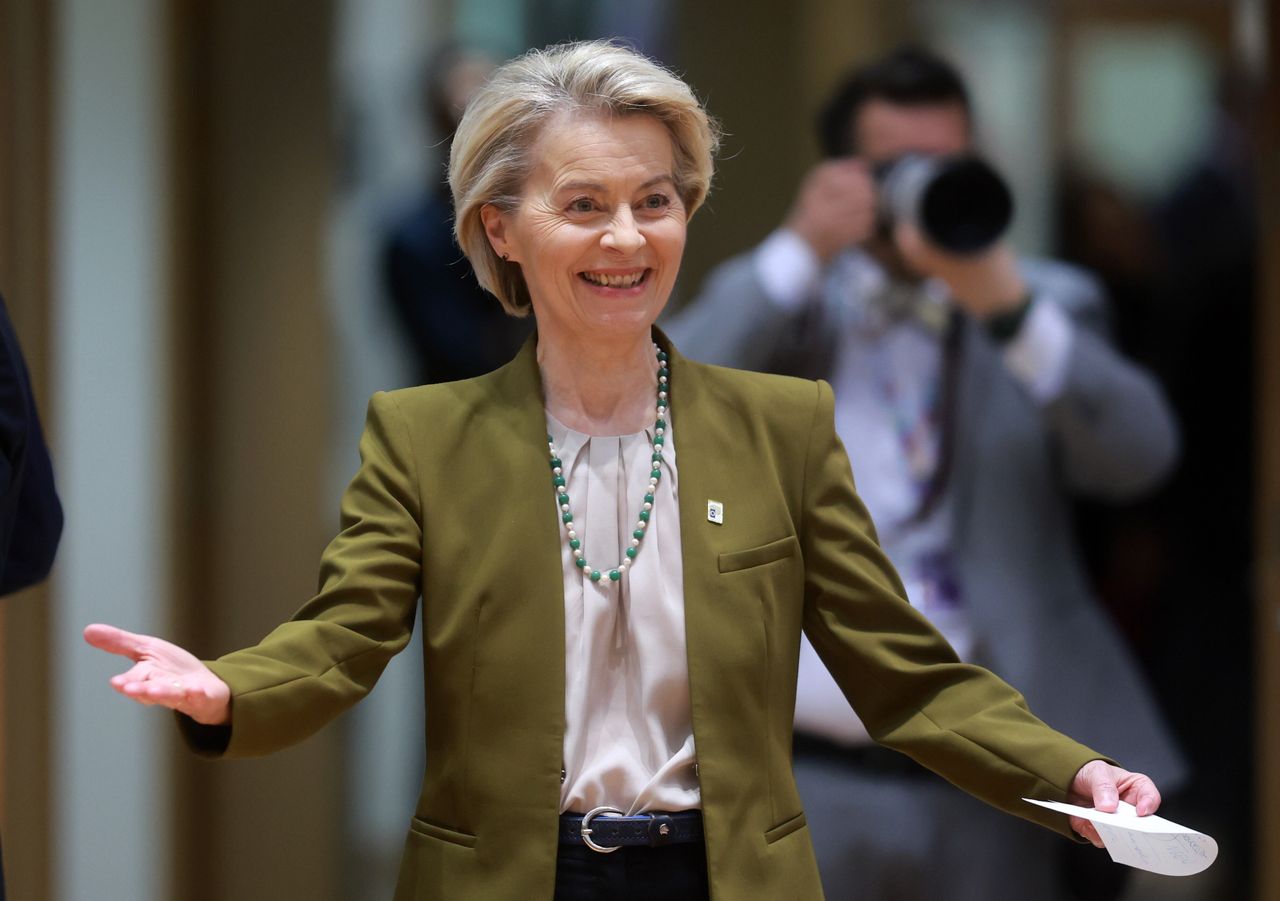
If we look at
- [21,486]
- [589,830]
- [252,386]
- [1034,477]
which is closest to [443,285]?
[252,386]

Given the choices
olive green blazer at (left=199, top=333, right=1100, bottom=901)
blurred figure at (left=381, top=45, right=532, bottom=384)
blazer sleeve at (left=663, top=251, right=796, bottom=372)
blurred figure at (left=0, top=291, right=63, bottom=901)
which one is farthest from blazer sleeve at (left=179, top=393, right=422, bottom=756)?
blurred figure at (left=381, top=45, right=532, bottom=384)

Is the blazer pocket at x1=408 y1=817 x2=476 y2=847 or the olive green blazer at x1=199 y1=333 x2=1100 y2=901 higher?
the olive green blazer at x1=199 y1=333 x2=1100 y2=901

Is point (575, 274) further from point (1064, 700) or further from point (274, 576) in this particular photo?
point (274, 576)

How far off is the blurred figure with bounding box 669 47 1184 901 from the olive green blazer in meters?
1.02

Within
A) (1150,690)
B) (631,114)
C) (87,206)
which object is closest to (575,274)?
(631,114)

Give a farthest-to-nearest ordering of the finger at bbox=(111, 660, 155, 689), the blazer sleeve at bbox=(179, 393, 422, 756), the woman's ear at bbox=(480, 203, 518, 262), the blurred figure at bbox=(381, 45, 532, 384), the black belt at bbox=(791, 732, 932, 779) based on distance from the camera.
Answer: the blurred figure at bbox=(381, 45, 532, 384)
the black belt at bbox=(791, 732, 932, 779)
the woman's ear at bbox=(480, 203, 518, 262)
the blazer sleeve at bbox=(179, 393, 422, 756)
the finger at bbox=(111, 660, 155, 689)

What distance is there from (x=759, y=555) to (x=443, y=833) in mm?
408

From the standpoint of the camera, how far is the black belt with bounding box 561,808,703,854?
5.39ft

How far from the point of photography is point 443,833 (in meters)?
1.67

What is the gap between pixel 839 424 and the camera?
2.87 metres

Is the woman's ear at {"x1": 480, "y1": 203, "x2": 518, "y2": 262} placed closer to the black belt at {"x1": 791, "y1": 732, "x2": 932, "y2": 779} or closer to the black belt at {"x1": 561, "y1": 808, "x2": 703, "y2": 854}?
the black belt at {"x1": 561, "y1": 808, "x2": 703, "y2": 854}

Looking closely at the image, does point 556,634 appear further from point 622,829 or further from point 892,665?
point 892,665

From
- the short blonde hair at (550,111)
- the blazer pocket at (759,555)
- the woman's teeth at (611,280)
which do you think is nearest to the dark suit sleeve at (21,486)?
the short blonde hair at (550,111)

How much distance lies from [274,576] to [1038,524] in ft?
4.76
